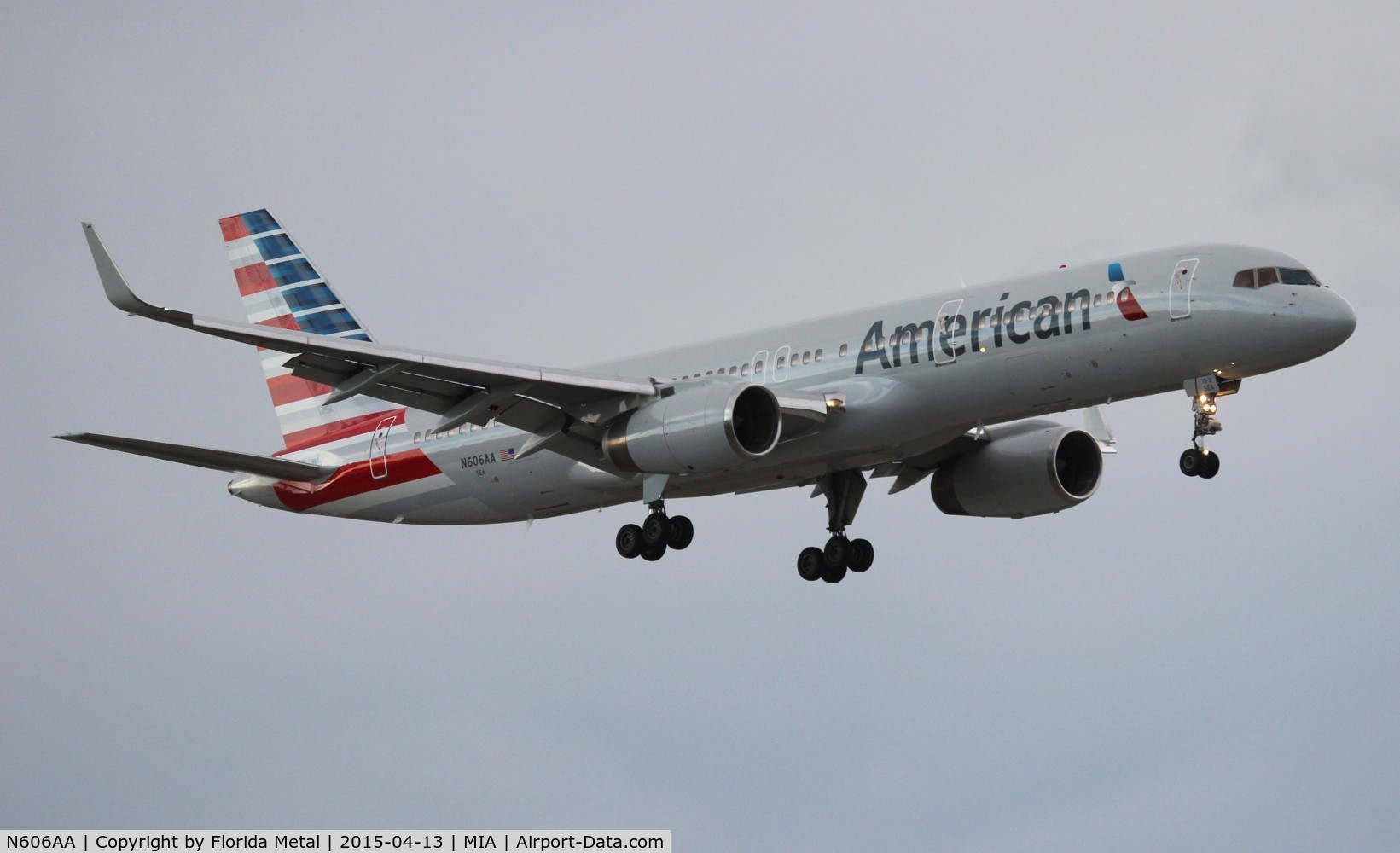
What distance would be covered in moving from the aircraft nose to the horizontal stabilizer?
20.8 meters

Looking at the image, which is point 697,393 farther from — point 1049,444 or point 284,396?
point 284,396

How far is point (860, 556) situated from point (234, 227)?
17434mm

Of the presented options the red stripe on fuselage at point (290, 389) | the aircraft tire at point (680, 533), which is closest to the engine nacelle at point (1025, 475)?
the aircraft tire at point (680, 533)

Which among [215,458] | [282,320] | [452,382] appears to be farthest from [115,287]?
[282,320]

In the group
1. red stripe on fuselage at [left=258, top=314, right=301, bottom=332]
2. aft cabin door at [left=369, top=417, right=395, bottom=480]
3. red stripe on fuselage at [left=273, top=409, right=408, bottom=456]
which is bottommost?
aft cabin door at [left=369, top=417, right=395, bottom=480]

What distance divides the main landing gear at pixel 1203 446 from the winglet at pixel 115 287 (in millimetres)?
16759

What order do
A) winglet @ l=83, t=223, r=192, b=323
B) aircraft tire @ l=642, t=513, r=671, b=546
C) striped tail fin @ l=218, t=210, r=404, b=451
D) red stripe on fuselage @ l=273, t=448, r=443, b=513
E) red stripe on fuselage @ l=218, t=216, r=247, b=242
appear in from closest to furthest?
winglet @ l=83, t=223, r=192, b=323 → aircraft tire @ l=642, t=513, r=671, b=546 → red stripe on fuselage @ l=273, t=448, r=443, b=513 → striped tail fin @ l=218, t=210, r=404, b=451 → red stripe on fuselage @ l=218, t=216, r=247, b=242

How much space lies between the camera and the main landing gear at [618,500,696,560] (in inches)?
1449

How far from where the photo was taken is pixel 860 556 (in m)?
40.2

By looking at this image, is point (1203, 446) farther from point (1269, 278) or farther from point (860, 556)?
point (860, 556)

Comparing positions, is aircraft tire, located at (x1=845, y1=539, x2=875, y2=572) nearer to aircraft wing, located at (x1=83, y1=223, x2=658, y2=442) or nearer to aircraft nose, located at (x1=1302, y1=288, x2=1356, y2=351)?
aircraft wing, located at (x1=83, y1=223, x2=658, y2=442)

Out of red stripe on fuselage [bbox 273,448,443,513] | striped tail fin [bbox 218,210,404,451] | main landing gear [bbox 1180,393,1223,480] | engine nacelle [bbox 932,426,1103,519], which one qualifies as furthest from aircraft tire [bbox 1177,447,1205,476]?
striped tail fin [bbox 218,210,404,451]

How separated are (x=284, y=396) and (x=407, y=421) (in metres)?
4.21

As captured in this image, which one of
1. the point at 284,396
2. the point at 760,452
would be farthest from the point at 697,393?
the point at 284,396
